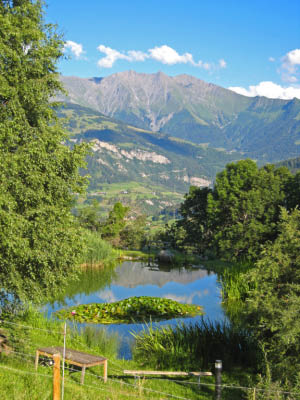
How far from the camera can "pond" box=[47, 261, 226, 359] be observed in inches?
806

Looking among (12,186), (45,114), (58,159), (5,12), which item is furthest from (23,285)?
(5,12)

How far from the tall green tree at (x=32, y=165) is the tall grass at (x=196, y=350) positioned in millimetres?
3547

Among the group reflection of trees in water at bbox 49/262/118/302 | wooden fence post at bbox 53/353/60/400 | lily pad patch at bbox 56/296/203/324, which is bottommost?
lily pad patch at bbox 56/296/203/324

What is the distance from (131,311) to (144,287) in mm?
7402

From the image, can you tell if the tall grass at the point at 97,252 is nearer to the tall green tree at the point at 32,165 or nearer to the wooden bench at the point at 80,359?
the tall green tree at the point at 32,165

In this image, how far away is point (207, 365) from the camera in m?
12.7

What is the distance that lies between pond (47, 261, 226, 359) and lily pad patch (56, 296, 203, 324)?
0.76 meters

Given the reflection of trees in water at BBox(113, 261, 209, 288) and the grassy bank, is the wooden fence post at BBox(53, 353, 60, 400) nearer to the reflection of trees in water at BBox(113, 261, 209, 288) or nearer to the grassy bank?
the grassy bank

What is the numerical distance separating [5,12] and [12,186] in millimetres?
5776

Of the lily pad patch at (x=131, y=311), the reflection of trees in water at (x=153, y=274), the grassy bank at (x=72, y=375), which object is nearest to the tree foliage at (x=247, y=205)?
the reflection of trees in water at (x=153, y=274)

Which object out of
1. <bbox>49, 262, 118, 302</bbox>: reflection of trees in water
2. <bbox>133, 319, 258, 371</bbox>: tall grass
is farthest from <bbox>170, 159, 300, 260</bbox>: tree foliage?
<bbox>133, 319, 258, 371</bbox>: tall grass

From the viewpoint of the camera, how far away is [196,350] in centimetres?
1311

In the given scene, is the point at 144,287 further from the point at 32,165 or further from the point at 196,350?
the point at 32,165

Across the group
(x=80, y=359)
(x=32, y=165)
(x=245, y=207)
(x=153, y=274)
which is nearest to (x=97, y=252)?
(x=153, y=274)
